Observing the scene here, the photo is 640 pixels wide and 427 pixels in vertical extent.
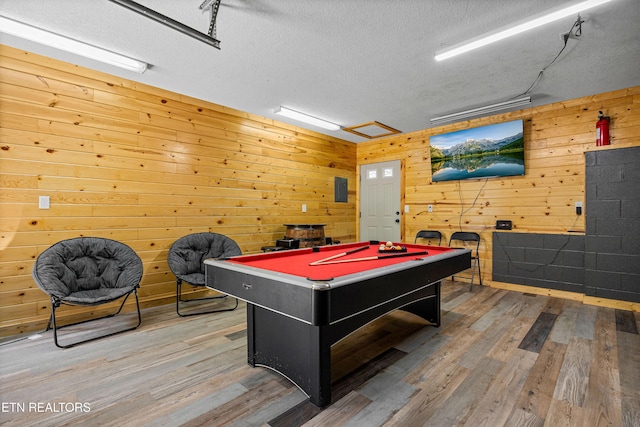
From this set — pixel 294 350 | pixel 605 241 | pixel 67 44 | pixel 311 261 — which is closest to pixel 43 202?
pixel 67 44

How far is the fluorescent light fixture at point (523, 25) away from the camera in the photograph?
2.10m

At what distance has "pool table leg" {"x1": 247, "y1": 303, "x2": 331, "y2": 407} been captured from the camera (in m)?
1.76

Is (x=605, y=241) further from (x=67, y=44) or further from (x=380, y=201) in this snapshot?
(x=67, y=44)

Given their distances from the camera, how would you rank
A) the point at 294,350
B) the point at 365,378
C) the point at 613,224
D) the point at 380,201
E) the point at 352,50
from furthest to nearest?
1. the point at 380,201
2. the point at 613,224
3. the point at 352,50
4. the point at 365,378
5. the point at 294,350

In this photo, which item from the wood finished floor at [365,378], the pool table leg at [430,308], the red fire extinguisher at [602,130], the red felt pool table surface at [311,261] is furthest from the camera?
the red fire extinguisher at [602,130]

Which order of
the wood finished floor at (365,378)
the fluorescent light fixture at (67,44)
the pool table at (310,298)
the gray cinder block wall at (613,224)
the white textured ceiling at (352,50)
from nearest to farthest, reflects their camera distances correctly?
the pool table at (310,298) < the wood finished floor at (365,378) < the white textured ceiling at (352,50) < the fluorescent light fixture at (67,44) < the gray cinder block wall at (613,224)

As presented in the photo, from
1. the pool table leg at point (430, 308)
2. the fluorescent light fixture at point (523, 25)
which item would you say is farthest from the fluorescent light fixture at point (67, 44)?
the pool table leg at point (430, 308)

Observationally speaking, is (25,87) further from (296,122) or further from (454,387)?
(454,387)

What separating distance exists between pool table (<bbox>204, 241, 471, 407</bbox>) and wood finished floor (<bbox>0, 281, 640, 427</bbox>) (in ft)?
0.61

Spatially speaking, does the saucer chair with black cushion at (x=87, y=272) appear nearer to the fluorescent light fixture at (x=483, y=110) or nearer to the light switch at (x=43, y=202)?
the light switch at (x=43, y=202)

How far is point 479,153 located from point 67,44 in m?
5.11

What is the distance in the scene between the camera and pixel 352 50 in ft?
9.04

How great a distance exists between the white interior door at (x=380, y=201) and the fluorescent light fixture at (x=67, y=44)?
13.9 ft

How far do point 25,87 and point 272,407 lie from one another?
3528 mm
